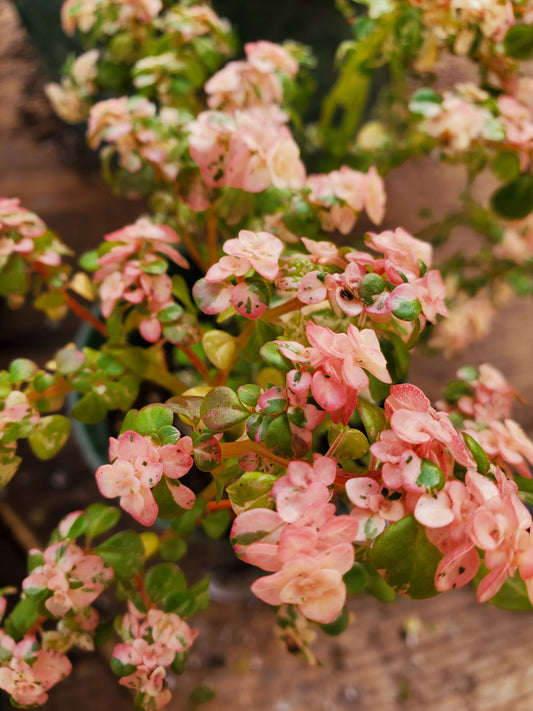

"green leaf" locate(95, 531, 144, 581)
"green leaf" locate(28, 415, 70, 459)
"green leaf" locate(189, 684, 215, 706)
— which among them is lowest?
"green leaf" locate(189, 684, 215, 706)

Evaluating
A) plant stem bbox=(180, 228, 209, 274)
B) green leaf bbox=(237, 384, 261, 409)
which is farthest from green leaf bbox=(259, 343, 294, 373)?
plant stem bbox=(180, 228, 209, 274)

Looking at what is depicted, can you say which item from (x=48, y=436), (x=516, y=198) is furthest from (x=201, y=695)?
(x=516, y=198)

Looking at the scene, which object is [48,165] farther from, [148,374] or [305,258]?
[305,258]

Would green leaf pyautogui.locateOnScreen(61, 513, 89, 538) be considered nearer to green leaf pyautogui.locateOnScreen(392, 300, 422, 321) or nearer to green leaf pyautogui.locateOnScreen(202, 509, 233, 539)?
green leaf pyautogui.locateOnScreen(202, 509, 233, 539)

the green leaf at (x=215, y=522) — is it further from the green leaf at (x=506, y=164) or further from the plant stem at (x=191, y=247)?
the green leaf at (x=506, y=164)

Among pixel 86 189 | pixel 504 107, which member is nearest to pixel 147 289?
pixel 504 107

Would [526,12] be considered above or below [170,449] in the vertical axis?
above
